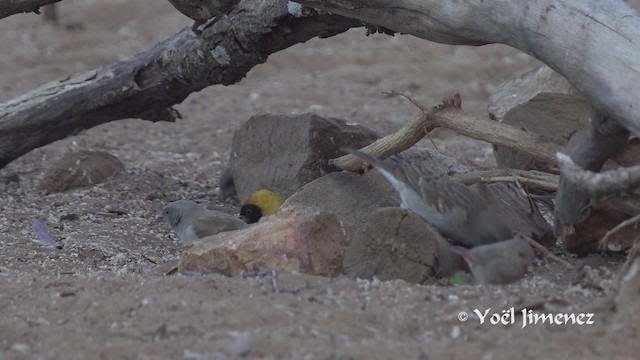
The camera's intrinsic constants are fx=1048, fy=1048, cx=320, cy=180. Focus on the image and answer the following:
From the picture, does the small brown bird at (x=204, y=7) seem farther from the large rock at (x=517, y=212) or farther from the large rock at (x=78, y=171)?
the large rock at (x=78, y=171)

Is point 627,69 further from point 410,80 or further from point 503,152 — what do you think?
point 410,80

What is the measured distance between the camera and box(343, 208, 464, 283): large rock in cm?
436

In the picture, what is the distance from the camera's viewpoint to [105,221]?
243 inches

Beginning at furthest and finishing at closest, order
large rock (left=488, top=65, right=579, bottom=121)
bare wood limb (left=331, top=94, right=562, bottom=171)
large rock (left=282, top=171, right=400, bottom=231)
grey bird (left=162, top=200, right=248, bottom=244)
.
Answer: large rock (left=488, top=65, right=579, bottom=121), grey bird (left=162, top=200, right=248, bottom=244), large rock (left=282, top=171, right=400, bottom=231), bare wood limb (left=331, top=94, right=562, bottom=171)

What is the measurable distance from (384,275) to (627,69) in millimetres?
1275

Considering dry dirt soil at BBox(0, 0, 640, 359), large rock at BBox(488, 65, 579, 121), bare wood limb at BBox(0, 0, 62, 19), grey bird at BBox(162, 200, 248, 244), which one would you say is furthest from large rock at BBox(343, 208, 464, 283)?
bare wood limb at BBox(0, 0, 62, 19)

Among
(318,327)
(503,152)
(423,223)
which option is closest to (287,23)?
(503,152)

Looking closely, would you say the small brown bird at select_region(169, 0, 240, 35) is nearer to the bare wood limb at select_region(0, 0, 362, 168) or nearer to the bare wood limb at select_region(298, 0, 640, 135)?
the bare wood limb at select_region(0, 0, 362, 168)

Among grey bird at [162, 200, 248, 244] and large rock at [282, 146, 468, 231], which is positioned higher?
large rock at [282, 146, 468, 231]

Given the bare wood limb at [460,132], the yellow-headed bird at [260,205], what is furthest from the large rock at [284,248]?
the yellow-headed bird at [260,205]

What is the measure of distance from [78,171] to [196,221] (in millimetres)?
1539

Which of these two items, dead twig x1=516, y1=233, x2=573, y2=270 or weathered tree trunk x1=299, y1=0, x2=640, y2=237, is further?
dead twig x1=516, y1=233, x2=573, y2=270

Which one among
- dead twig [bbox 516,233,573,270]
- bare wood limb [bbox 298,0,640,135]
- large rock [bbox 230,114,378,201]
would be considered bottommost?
large rock [bbox 230,114,378,201]

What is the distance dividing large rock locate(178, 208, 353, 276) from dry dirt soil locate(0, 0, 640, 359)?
261mm
